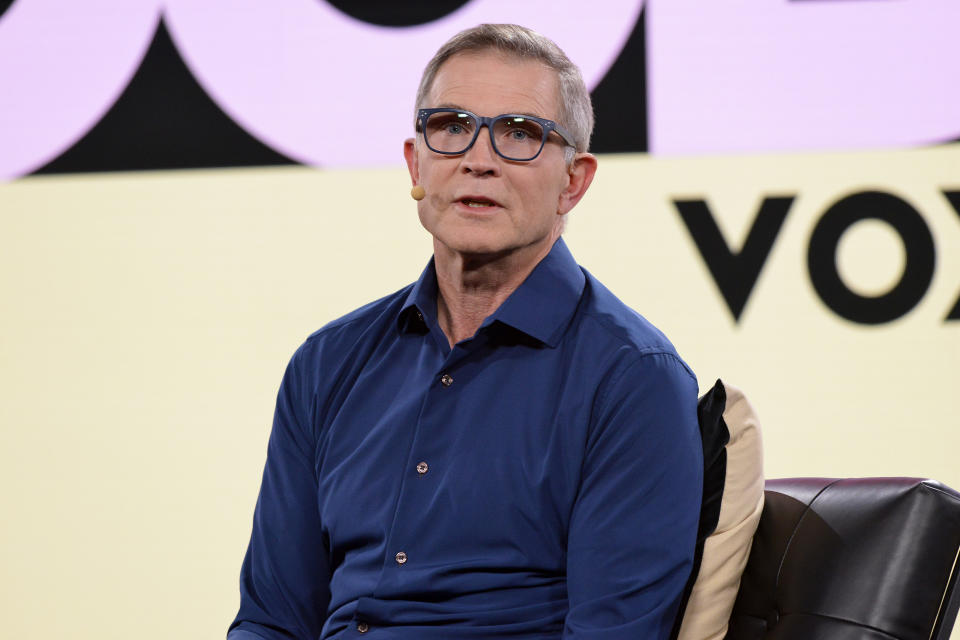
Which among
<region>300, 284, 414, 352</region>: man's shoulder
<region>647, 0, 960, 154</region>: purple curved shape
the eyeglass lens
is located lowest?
<region>300, 284, 414, 352</region>: man's shoulder

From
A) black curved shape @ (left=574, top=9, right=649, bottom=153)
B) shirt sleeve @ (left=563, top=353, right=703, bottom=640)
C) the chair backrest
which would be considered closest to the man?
shirt sleeve @ (left=563, top=353, right=703, bottom=640)

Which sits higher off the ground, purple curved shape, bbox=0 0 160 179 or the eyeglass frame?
purple curved shape, bbox=0 0 160 179

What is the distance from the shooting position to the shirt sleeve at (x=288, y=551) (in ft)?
5.63

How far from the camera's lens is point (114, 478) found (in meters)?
2.95

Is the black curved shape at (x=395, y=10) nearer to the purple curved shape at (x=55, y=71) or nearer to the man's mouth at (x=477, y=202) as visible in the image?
the purple curved shape at (x=55, y=71)

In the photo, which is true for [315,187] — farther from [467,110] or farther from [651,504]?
A: [651,504]

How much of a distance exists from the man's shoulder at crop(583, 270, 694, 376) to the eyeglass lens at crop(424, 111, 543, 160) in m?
0.23

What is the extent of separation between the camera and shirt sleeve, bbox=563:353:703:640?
1408 mm

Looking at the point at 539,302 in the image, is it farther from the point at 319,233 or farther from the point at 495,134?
the point at 319,233

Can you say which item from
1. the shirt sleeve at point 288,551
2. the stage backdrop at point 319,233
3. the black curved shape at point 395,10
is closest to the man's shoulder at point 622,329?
the shirt sleeve at point 288,551

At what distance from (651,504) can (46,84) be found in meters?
2.27

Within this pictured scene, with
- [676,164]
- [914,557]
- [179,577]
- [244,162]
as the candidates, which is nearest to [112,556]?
[179,577]

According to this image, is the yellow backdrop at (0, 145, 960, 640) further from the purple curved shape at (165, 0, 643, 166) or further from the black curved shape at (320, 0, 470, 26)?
the black curved shape at (320, 0, 470, 26)

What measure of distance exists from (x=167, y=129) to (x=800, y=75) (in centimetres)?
164
